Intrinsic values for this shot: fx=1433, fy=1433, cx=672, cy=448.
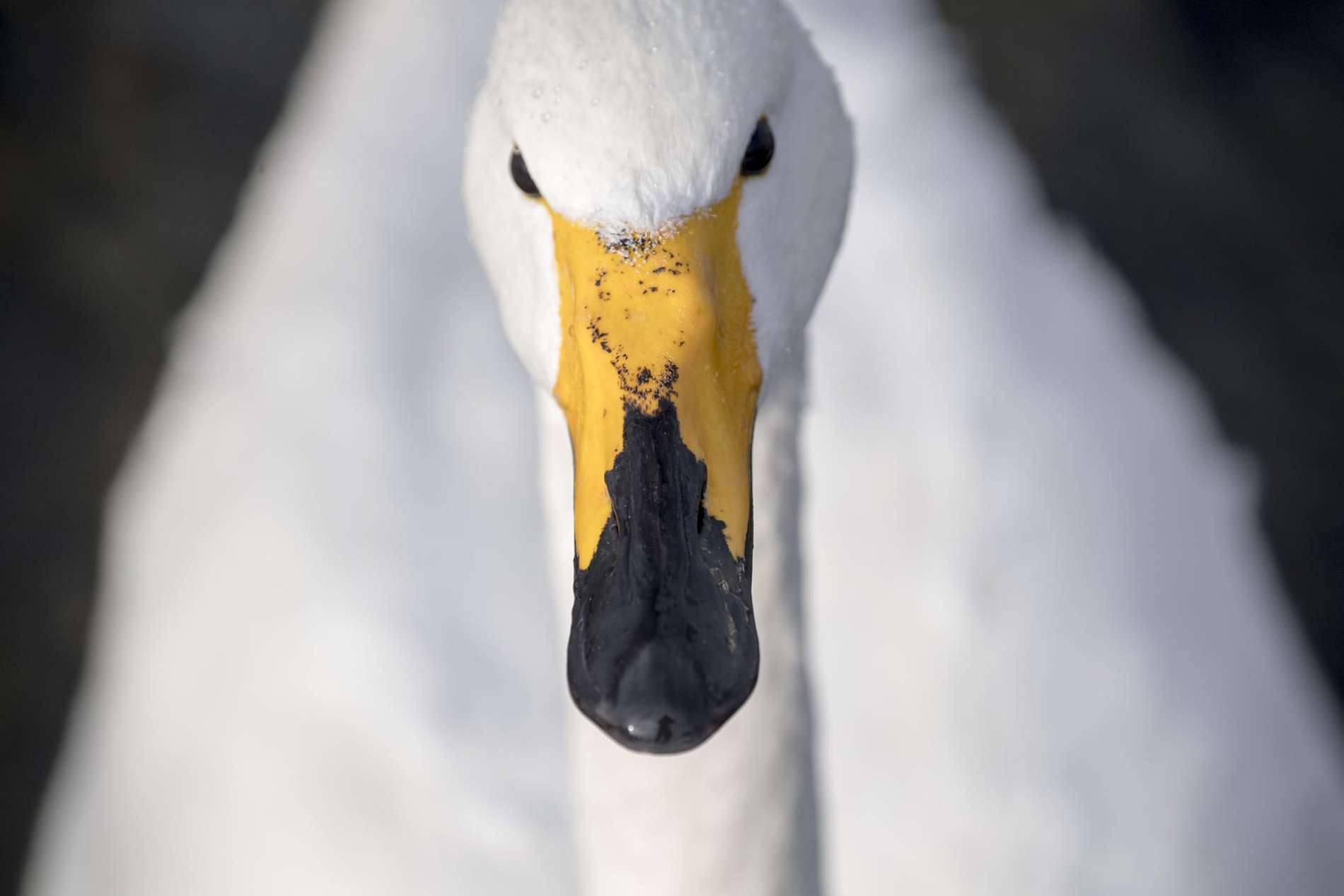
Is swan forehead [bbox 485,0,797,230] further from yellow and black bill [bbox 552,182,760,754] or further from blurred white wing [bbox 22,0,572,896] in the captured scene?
blurred white wing [bbox 22,0,572,896]

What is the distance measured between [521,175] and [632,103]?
6.8 inches

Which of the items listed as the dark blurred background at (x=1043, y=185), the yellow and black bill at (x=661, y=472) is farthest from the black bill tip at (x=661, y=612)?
the dark blurred background at (x=1043, y=185)

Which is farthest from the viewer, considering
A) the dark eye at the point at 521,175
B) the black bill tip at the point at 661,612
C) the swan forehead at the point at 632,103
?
the dark eye at the point at 521,175

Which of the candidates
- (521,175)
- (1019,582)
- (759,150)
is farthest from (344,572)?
(759,150)

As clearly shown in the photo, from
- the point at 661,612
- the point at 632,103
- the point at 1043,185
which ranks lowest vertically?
the point at 1043,185


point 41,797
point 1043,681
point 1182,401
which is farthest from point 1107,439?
point 41,797

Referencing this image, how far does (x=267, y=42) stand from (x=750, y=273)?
3898mm

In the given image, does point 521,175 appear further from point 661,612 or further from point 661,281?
point 661,612

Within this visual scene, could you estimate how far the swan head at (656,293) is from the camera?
1185 mm

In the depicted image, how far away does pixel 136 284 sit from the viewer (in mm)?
4434

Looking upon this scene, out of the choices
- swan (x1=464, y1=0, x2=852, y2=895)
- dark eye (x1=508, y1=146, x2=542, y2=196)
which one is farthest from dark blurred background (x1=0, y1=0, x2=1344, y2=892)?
dark eye (x1=508, y1=146, x2=542, y2=196)

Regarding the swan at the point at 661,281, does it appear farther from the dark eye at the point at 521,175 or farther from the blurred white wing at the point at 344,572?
the blurred white wing at the point at 344,572

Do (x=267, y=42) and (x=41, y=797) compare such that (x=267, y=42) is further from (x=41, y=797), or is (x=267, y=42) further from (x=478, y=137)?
(x=478, y=137)

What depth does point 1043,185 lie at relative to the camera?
4531mm
